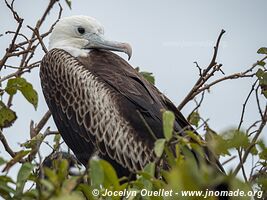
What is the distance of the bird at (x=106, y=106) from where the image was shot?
502 centimetres

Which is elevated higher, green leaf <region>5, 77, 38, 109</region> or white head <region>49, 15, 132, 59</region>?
white head <region>49, 15, 132, 59</region>

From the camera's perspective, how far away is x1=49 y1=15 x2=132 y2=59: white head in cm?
570

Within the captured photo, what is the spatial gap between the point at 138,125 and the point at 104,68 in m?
0.48

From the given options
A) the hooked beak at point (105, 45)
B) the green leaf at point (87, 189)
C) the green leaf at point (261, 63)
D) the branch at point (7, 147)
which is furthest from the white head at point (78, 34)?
the green leaf at point (87, 189)

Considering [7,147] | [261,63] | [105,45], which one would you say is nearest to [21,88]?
[7,147]

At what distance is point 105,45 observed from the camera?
5.59 metres

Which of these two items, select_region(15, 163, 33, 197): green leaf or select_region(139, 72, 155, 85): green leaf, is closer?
select_region(15, 163, 33, 197): green leaf

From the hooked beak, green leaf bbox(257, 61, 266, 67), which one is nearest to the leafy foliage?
green leaf bbox(257, 61, 266, 67)

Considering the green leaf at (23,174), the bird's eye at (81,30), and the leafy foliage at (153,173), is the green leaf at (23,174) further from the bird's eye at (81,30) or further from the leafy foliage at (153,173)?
the bird's eye at (81,30)

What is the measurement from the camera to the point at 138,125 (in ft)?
16.6

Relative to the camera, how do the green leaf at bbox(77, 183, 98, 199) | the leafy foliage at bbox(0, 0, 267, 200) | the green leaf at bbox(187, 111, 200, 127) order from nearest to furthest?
the leafy foliage at bbox(0, 0, 267, 200) → the green leaf at bbox(77, 183, 98, 199) → the green leaf at bbox(187, 111, 200, 127)

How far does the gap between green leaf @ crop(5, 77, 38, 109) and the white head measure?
65.6 inches

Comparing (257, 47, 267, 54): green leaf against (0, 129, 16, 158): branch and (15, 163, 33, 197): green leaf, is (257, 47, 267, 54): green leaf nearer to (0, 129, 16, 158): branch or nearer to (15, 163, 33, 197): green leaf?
(0, 129, 16, 158): branch

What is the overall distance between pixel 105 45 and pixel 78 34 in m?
0.31
